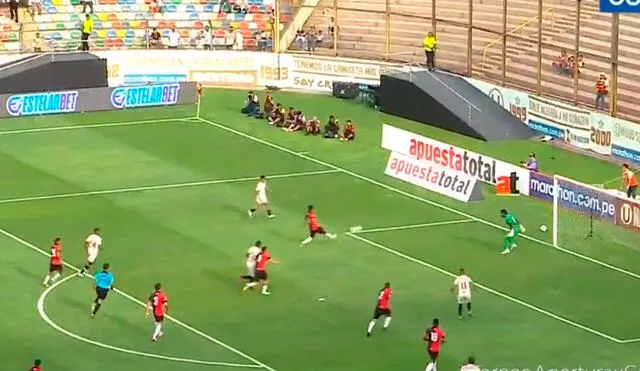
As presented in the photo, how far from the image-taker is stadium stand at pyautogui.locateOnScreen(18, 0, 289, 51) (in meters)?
83.3

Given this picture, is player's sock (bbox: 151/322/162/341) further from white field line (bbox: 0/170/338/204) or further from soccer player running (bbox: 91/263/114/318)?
white field line (bbox: 0/170/338/204)

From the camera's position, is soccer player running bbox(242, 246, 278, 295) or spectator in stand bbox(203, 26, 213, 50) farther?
Answer: spectator in stand bbox(203, 26, 213, 50)

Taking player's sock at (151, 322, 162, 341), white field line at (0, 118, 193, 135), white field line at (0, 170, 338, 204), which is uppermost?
player's sock at (151, 322, 162, 341)

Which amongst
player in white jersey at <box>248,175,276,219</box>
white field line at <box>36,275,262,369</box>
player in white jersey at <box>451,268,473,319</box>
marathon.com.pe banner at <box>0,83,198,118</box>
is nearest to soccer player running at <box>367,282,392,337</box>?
player in white jersey at <box>451,268,473,319</box>

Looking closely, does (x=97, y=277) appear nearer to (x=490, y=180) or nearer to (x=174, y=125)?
(x=490, y=180)

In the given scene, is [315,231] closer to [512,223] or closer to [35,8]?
[512,223]

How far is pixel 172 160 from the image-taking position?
6506 cm

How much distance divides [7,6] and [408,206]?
3298 cm

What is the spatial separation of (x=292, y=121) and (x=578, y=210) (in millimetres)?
20060

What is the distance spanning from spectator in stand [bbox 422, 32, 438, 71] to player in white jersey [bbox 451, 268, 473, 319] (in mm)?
30420

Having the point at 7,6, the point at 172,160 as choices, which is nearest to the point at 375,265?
the point at 172,160

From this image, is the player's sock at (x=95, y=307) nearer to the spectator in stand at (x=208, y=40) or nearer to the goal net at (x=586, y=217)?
the goal net at (x=586, y=217)

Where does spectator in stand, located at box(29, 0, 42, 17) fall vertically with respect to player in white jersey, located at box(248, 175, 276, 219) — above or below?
above

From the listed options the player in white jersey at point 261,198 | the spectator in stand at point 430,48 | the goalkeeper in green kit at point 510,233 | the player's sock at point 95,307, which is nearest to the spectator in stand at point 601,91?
the spectator in stand at point 430,48
